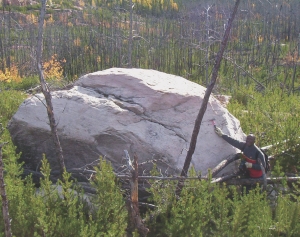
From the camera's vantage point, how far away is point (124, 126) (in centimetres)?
500

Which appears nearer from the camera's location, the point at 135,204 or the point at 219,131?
the point at 135,204

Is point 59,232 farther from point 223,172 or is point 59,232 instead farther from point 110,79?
point 110,79

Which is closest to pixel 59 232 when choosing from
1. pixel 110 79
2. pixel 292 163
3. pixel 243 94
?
pixel 110 79

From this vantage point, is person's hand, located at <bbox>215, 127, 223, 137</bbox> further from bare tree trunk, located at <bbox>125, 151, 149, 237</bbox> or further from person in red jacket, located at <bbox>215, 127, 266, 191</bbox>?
bare tree trunk, located at <bbox>125, 151, 149, 237</bbox>

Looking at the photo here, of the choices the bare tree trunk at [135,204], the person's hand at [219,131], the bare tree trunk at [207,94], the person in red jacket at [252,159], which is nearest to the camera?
the bare tree trunk at [135,204]

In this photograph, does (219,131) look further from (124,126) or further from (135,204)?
(135,204)

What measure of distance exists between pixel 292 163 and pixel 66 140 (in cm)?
316

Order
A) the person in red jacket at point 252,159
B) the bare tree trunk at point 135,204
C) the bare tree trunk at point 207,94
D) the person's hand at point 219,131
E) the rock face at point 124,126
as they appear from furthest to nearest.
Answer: the person's hand at point 219,131 < the rock face at point 124,126 < the person in red jacket at point 252,159 < the bare tree trunk at point 207,94 < the bare tree trunk at point 135,204

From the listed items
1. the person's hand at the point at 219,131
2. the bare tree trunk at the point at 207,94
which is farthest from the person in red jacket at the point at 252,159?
the bare tree trunk at the point at 207,94

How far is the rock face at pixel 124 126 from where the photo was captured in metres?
4.91

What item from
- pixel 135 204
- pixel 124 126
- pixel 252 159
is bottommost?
pixel 135 204

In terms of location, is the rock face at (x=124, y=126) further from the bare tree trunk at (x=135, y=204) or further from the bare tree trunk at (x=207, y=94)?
the bare tree trunk at (x=135, y=204)

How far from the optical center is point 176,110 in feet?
17.7

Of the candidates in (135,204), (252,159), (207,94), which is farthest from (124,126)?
→ (252,159)
